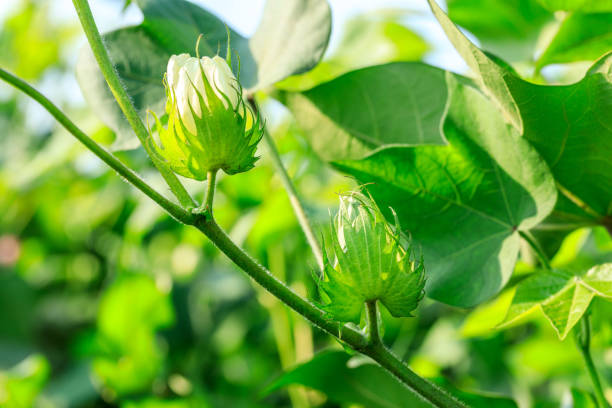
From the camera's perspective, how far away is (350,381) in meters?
0.46

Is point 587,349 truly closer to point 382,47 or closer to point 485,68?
point 485,68

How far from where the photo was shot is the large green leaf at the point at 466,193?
36 centimetres

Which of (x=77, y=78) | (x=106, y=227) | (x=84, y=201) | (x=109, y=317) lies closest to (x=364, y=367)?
(x=77, y=78)

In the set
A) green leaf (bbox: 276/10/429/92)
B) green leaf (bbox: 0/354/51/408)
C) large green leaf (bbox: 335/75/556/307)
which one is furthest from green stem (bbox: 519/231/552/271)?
green leaf (bbox: 0/354/51/408)

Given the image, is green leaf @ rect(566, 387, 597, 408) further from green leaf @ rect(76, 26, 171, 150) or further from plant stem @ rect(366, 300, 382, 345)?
green leaf @ rect(76, 26, 171, 150)

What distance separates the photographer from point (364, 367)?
46 cm

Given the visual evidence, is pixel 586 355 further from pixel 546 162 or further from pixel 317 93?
pixel 317 93

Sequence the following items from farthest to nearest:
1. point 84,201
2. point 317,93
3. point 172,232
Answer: point 84,201 → point 172,232 → point 317,93

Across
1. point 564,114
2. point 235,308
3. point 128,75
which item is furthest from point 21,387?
point 564,114

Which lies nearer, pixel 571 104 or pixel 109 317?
pixel 571 104

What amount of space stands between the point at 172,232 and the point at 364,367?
2.47 ft

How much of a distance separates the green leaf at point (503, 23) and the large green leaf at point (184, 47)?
161 millimetres

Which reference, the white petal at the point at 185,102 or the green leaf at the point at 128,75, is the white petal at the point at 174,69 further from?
the green leaf at the point at 128,75

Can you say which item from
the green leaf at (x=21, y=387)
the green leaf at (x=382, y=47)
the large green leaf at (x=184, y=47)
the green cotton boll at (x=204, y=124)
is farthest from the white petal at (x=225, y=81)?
the green leaf at (x=21, y=387)
